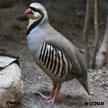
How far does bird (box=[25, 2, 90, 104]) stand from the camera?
4.25 meters

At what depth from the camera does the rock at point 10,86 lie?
12.6ft

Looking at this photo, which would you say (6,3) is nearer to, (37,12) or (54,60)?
(37,12)

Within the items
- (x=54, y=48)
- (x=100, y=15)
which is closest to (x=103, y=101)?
(x=54, y=48)

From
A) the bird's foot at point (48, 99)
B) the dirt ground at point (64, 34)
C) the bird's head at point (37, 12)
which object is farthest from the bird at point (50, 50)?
the dirt ground at point (64, 34)

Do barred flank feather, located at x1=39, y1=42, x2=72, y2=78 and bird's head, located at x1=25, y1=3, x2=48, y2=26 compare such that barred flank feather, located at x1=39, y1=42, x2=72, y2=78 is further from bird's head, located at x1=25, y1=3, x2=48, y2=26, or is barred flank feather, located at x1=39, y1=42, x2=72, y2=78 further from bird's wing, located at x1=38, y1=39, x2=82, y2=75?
bird's head, located at x1=25, y1=3, x2=48, y2=26

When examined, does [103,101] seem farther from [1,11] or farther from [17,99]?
[1,11]

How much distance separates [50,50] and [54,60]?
0.17 m

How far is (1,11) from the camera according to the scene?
32.1 feet

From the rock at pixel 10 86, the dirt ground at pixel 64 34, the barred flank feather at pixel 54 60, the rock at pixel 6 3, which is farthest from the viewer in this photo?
the rock at pixel 6 3

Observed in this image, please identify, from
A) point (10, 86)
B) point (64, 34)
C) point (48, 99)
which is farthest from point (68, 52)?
point (64, 34)

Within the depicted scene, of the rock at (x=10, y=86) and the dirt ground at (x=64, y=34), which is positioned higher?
the rock at (x=10, y=86)

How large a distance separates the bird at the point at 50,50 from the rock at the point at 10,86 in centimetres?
44

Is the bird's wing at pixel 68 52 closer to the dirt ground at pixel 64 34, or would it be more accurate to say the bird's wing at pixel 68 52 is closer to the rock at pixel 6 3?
the dirt ground at pixel 64 34

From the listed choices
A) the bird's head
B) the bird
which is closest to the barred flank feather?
the bird
